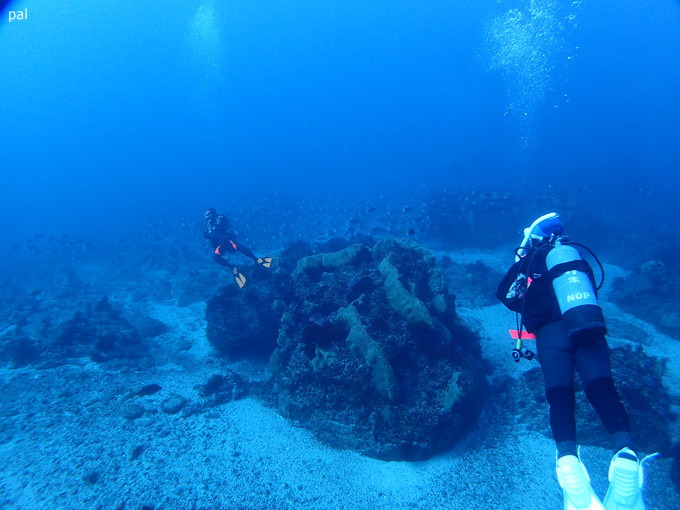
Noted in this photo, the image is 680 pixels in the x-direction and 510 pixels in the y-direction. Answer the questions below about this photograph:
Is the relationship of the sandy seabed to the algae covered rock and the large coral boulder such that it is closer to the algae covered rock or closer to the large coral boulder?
the large coral boulder

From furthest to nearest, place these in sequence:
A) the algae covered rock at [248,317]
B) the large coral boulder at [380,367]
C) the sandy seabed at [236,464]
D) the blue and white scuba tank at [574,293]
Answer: the algae covered rock at [248,317], the large coral boulder at [380,367], the sandy seabed at [236,464], the blue and white scuba tank at [574,293]

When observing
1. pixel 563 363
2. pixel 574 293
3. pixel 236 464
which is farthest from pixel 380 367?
pixel 574 293

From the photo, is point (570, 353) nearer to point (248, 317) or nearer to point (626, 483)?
point (626, 483)

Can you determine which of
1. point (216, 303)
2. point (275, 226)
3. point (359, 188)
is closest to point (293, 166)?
point (359, 188)

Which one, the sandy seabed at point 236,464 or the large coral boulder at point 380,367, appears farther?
the large coral boulder at point 380,367

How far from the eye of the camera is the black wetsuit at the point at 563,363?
3.19 metres

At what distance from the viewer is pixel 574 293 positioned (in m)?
3.58

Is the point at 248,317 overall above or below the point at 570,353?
below

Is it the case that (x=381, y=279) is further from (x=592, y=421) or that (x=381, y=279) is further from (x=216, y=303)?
(x=216, y=303)

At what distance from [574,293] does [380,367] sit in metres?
3.34

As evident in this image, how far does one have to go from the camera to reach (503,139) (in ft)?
328

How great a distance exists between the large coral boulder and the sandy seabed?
1.34 feet

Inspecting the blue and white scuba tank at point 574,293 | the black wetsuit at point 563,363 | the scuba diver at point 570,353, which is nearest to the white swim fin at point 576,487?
the scuba diver at point 570,353

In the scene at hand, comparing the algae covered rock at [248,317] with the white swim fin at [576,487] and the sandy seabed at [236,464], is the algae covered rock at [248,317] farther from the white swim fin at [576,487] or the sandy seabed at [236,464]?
the white swim fin at [576,487]
